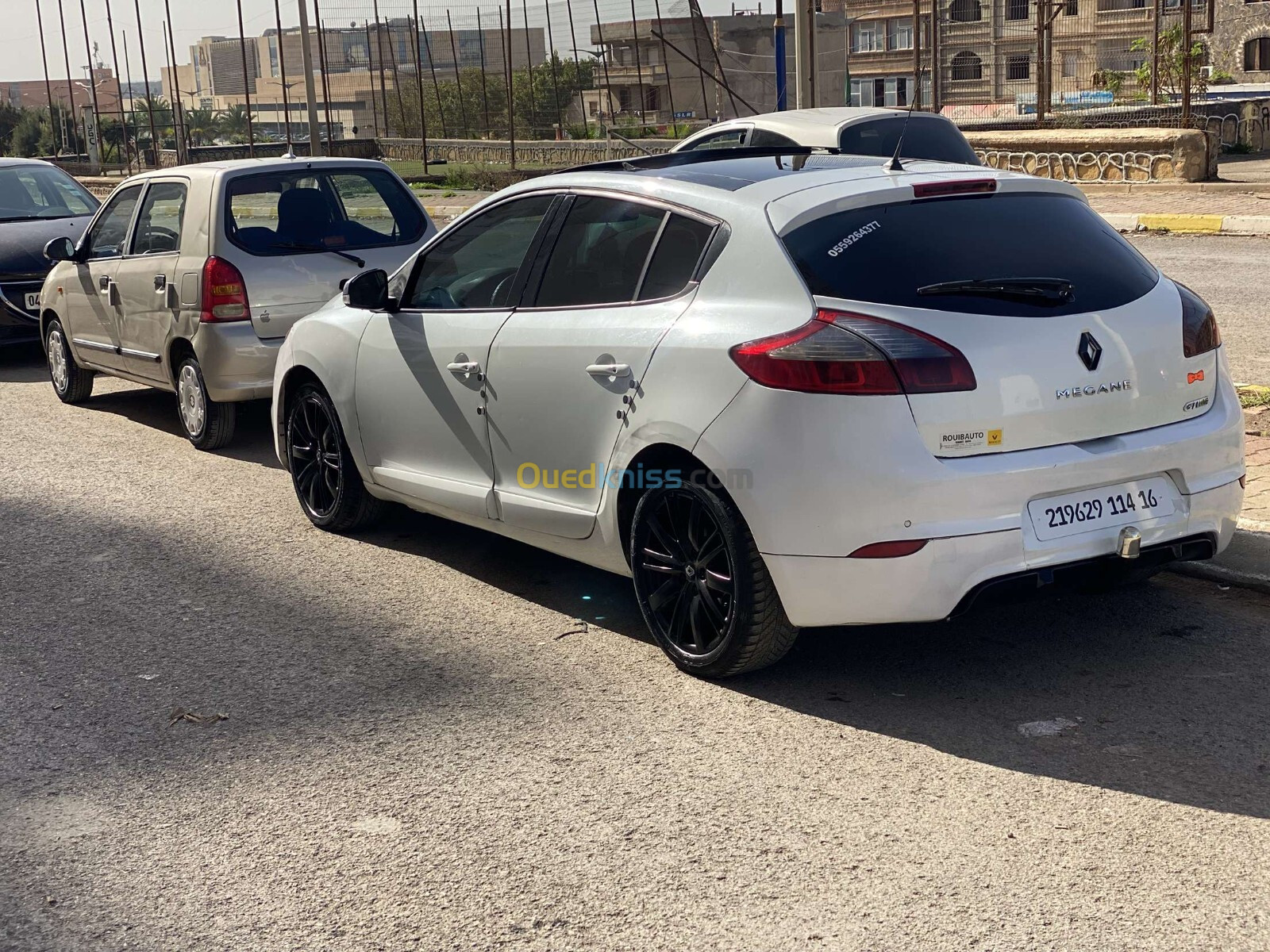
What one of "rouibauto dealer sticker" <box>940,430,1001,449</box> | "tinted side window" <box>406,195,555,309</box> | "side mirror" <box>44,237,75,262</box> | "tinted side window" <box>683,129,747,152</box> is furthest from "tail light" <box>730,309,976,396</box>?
"tinted side window" <box>683,129,747,152</box>

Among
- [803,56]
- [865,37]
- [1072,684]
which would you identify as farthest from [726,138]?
[865,37]

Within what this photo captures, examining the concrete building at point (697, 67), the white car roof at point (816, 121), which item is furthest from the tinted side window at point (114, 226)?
the concrete building at point (697, 67)

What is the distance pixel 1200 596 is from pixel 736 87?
143ft

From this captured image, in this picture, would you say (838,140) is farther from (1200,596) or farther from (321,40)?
(321,40)

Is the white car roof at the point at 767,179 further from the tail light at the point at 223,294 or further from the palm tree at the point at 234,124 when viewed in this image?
the palm tree at the point at 234,124

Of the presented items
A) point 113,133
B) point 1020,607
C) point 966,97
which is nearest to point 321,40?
point 966,97

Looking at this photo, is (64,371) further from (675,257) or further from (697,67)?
(697,67)

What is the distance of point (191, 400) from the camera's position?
902 cm

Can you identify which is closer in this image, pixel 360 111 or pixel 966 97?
pixel 966 97

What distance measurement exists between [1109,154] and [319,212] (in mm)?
16151

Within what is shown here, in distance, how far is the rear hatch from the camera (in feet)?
13.8

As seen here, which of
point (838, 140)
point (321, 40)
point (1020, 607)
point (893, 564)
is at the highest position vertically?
point (321, 40)

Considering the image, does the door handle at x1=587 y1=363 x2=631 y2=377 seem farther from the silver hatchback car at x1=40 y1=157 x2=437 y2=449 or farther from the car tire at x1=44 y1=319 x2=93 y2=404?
the car tire at x1=44 y1=319 x2=93 y2=404

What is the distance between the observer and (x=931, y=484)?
4.11 metres
